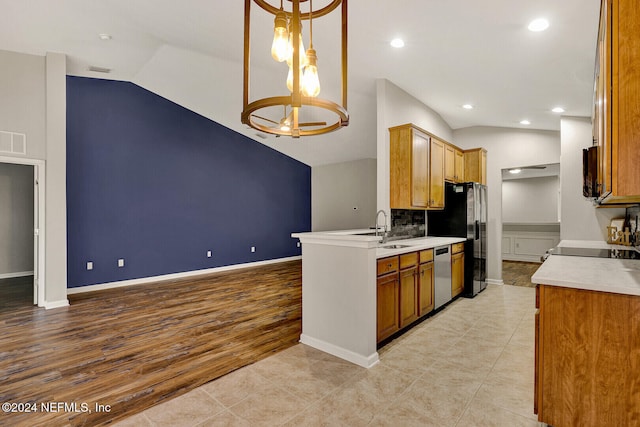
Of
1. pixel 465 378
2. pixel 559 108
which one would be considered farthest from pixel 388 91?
pixel 465 378

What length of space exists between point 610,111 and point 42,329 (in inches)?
204

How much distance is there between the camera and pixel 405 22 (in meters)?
2.75

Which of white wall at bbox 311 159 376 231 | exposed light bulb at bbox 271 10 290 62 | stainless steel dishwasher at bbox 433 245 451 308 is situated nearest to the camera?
exposed light bulb at bbox 271 10 290 62

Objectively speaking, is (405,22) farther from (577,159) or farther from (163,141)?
(163,141)

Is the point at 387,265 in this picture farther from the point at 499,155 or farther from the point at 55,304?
the point at 55,304

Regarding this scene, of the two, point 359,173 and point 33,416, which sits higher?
point 359,173

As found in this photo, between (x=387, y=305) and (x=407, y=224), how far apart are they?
6.10 feet

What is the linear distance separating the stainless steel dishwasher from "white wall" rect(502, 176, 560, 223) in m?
5.26

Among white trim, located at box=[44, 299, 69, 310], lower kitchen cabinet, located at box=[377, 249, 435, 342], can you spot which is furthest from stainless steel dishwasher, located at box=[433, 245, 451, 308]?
white trim, located at box=[44, 299, 69, 310]

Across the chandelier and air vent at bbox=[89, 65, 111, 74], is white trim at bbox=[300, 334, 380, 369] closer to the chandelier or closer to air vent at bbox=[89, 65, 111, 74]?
the chandelier

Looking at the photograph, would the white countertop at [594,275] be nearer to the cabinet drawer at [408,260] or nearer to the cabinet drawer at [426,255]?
the cabinet drawer at [408,260]

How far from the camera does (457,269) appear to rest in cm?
466

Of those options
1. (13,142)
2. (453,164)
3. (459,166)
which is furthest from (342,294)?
(13,142)

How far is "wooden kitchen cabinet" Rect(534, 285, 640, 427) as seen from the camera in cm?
153
